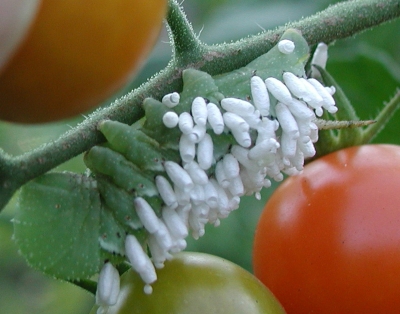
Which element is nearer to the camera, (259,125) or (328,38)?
(259,125)

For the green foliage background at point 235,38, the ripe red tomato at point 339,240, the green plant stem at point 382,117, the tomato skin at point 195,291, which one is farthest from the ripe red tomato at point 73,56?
the green foliage background at point 235,38

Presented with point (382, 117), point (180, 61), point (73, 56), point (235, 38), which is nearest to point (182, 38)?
point (180, 61)

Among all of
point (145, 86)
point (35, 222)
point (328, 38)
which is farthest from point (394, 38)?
point (35, 222)

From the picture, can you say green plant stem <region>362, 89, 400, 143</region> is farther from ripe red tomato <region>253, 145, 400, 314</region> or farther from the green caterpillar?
the green caterpillar

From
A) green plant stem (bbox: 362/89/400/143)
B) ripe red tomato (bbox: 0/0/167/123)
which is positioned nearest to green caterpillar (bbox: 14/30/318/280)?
ripe red tomato (bbox: 0/0/167/123)

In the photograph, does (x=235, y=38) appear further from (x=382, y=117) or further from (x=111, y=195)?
(x=111, y=195)

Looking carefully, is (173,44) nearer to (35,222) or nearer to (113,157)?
(113,157)
